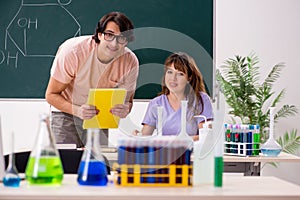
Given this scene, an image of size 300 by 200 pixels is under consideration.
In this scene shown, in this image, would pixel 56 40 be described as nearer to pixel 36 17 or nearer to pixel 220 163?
pixel 36 17

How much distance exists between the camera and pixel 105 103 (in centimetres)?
257

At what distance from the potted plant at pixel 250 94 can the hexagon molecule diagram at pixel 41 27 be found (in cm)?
134

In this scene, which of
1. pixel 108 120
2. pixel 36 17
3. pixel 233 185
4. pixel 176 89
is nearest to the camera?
pixel 233 185

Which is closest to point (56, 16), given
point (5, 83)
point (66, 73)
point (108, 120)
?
point (5, 83)

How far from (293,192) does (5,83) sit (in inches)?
151

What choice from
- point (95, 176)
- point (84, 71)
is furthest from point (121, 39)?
point (95, 176)

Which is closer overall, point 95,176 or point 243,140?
point 95,176

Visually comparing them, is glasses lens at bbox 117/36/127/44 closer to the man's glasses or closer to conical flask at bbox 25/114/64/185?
the man's glasses

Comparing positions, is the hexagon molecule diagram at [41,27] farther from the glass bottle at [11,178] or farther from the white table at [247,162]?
the glass bottle at [11,178]

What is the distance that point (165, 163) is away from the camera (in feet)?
5.46

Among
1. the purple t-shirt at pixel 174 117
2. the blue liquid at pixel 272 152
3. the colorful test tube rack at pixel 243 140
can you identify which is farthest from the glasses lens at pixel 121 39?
the blue liquid at pixel 272 152

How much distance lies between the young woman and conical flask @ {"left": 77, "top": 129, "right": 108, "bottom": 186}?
1878 mm

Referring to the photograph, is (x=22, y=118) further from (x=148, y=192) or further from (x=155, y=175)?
(x=148, y=192)

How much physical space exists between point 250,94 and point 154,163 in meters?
3.21
